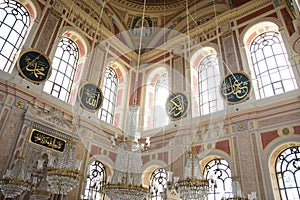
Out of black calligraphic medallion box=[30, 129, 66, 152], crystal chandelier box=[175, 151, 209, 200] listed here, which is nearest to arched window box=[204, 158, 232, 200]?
crystal chandelier box=[175, 151, 209, 200]

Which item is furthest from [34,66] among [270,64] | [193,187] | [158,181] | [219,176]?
[270,64]

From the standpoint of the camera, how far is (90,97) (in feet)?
31.2

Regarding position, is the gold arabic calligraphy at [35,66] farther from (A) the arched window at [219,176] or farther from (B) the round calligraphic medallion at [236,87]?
(A) the arched window at [219,176]

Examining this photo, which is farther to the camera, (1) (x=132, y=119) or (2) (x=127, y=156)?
(1) (x=132, y=119)

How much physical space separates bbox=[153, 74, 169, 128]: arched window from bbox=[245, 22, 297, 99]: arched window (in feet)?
12.6

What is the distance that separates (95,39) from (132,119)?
261 inches

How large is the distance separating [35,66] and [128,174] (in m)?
5.50

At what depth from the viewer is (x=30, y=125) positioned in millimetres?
7395

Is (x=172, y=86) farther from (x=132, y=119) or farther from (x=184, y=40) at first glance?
(x=132, y=119)

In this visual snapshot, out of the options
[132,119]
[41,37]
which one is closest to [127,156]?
[132,119]

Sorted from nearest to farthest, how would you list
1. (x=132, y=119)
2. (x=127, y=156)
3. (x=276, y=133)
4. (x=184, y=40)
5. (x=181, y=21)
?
(x=127, y=156)
(x=132, y=119)
(x=276, y=133)
(x=184, y=40)
(x=181, y=21)

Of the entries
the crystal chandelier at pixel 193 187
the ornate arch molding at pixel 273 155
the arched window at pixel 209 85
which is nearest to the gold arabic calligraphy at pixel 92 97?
the arched window at pixel 209 85

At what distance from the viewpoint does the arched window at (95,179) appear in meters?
8.56

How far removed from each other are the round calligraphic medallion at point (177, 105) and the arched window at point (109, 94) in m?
2.54
